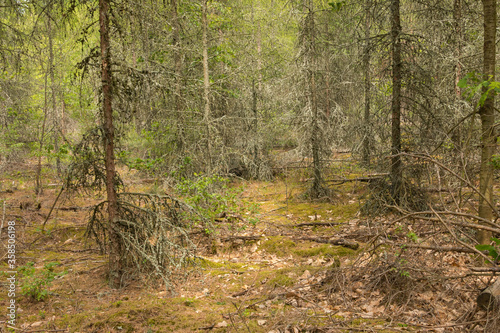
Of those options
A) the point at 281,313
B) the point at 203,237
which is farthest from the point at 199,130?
the point at 281,313

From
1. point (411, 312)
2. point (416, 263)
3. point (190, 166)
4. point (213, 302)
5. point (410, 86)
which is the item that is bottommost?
point (213, 302)

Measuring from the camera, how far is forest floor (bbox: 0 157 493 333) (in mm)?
3832

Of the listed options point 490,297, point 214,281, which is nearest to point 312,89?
point 214,281

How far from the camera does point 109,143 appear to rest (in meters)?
5.45

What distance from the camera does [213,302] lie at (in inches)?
198

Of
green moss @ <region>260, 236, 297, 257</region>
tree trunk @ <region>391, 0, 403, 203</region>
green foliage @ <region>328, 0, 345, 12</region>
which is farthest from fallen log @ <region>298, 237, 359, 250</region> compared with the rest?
green foliage @ <region>328, 0, 345, 12</region>

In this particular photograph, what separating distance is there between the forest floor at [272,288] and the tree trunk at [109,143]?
43cm

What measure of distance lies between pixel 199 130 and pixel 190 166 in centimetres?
122

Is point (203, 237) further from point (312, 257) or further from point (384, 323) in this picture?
point (384, 323)

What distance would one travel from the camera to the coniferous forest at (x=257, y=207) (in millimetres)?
4070

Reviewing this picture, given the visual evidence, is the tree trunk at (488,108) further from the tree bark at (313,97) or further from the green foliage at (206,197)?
the tree bark at (313,97)

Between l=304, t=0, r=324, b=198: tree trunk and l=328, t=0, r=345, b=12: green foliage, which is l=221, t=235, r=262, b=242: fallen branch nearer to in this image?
l=304, t=0, r=324, b=198: tree trunk

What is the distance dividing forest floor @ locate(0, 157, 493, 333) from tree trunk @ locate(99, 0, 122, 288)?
43cm

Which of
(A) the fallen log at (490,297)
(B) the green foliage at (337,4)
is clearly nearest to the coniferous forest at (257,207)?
(A) the fallen log at (490,297)
